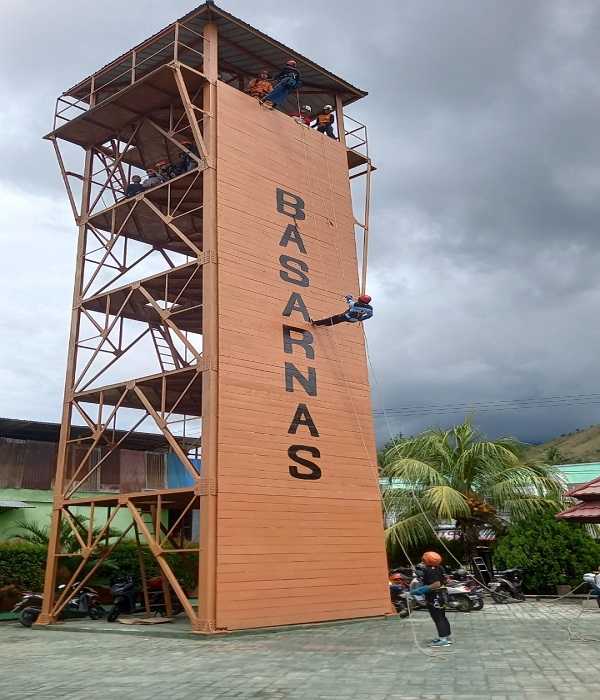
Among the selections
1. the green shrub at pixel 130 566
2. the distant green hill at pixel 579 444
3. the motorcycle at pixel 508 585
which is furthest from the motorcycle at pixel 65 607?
the distant green hill at pixel 579 444

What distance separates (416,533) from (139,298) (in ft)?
43.1

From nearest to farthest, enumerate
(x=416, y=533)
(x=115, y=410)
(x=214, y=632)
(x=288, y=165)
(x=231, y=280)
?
(x=214, y=632) < (x=231, y=280) < (x=115, y=410) < (x=288, y=165) < (x=416, y=533)

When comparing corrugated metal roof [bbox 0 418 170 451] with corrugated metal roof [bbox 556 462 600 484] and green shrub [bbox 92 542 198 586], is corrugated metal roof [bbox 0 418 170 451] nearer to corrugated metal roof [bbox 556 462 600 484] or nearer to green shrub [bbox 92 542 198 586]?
green shrub [bbox 92 542 198 586]

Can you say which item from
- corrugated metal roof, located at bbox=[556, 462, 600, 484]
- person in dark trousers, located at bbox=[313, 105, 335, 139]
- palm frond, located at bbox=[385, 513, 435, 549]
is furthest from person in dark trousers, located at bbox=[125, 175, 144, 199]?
corrugated metal roof, located at bbox=[556, 462, 600, 484]

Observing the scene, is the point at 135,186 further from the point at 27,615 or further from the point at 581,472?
the point at 581,472

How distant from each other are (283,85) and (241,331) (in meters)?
7.47

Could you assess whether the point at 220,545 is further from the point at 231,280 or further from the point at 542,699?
the point at 542,699

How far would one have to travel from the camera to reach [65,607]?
19.2 meters

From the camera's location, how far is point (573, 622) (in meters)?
16.5

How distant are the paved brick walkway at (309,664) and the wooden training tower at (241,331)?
1.66 metres

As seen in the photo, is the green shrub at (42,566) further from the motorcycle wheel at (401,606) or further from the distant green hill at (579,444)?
the distant green hill at (579,444)

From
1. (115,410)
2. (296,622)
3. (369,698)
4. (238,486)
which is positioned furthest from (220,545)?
(369,698)

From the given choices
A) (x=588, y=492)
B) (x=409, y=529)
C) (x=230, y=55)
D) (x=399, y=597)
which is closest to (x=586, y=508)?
(x=588, y=492)

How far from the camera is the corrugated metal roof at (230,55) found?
1997 cm
